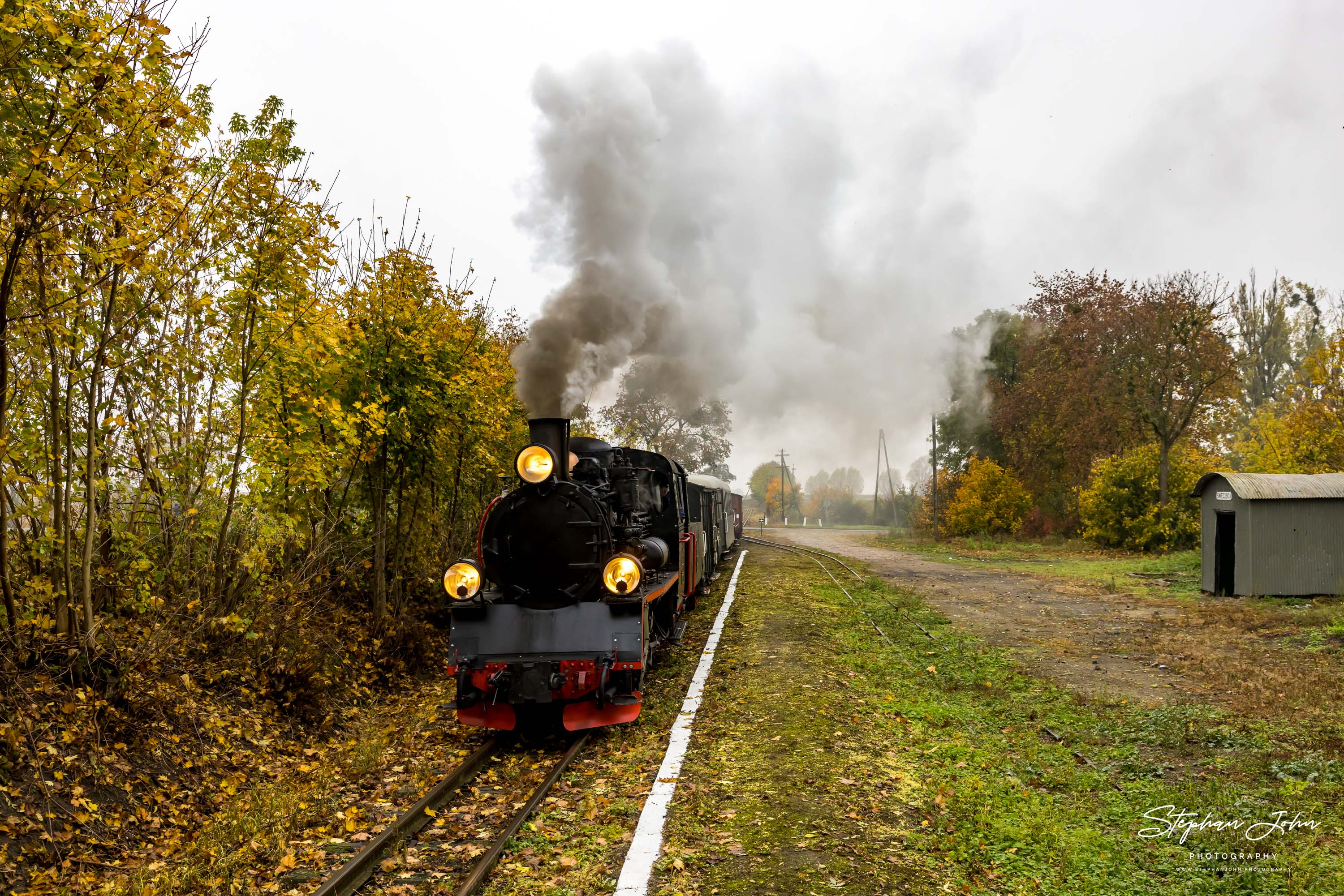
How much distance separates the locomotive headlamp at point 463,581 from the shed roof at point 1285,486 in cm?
1547

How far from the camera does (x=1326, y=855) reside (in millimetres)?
4754

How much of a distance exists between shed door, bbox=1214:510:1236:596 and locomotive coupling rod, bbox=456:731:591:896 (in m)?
15.2

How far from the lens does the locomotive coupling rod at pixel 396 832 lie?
441 centimetres

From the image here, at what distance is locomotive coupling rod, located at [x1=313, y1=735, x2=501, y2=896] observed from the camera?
4406 mm

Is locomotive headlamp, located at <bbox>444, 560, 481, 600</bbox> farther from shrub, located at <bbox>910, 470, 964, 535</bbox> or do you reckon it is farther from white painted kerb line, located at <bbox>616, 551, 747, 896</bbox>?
shrub, located at <bbox>910, 470, 964, 535</bbox>

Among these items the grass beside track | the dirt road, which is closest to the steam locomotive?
the grass beside track

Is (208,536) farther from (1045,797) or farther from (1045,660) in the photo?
(1045,660)

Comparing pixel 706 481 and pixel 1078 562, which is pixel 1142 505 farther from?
pixel 706 481

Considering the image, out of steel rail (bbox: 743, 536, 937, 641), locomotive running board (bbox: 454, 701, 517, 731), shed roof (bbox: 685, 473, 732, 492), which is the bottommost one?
steel rail (bbox: 743, 536, 937, 641)

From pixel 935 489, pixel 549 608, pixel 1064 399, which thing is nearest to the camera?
pixel 549 608

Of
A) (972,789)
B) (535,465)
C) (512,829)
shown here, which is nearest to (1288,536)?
(972,789)

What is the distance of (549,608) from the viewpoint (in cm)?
748

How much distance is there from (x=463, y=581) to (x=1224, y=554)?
54.2 ft
